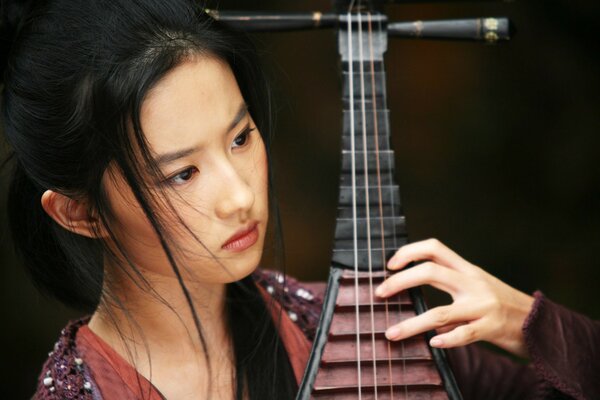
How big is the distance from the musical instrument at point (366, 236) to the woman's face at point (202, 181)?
0.12 m

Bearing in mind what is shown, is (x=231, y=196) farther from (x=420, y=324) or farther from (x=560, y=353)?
(x=560, y=353)

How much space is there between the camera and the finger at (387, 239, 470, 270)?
1.11 m

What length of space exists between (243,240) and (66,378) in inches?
11.9

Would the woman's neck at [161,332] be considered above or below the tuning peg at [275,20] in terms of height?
below

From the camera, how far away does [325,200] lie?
2137 millimetres

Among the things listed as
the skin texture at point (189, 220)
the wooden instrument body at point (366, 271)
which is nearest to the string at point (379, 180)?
the wooden instrument body at point (366, 271)

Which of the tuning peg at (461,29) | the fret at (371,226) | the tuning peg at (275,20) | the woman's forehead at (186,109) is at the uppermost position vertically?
the tuning peg at (275,20)

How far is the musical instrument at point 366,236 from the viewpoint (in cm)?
109

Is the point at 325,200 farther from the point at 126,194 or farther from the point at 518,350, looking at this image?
the point at 126,194

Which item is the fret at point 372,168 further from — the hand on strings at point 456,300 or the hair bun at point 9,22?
the hair bun at point 9,22

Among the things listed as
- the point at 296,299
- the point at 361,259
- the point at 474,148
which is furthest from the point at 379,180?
the point at 474,148

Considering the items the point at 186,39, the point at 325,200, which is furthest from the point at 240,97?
the point at 325,200

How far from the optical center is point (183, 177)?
3.36ft

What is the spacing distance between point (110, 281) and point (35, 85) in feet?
0.99
